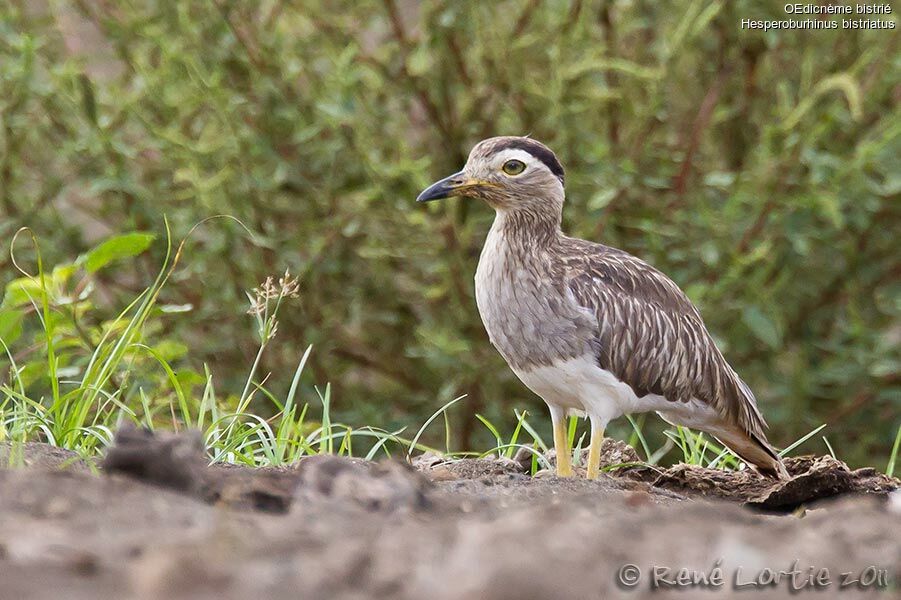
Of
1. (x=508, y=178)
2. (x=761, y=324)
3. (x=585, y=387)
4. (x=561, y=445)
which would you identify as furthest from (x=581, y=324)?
(x=761, y=324)

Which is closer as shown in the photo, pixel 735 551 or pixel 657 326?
pixel 735 551

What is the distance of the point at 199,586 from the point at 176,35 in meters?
5.51

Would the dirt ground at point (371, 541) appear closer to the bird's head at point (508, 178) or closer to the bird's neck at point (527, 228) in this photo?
the bird's neck at point (527, 228)

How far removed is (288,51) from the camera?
23.8 feet

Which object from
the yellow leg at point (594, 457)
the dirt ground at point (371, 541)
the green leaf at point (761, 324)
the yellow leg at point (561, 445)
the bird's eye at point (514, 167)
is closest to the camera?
the dirt ground at point (371, 541)

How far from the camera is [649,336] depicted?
203 inches

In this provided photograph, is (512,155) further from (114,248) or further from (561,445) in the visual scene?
(114,248)

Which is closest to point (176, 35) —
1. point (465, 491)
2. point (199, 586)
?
point (465, 491)

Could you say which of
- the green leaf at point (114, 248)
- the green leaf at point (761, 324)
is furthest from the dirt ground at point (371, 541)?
the green leaf at point (761, 324)

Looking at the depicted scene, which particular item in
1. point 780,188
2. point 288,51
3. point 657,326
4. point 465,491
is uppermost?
point 288,51

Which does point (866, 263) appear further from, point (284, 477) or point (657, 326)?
point (284, 477)

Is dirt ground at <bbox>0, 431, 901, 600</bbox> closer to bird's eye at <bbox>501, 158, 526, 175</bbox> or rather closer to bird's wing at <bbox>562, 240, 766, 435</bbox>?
bird's wing at <bbox>562, 240, 766, 435</bbox>

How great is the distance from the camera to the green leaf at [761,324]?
6.50 m

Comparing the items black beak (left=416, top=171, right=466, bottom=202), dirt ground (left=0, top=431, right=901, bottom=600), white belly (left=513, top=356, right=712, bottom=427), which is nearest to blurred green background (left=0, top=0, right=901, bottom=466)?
black beak (left=416, top=171, right=466, bottom=202)
